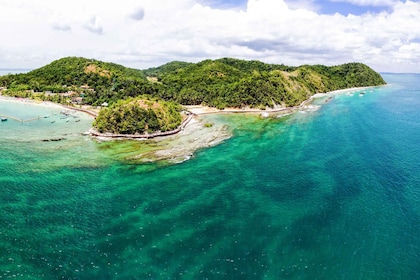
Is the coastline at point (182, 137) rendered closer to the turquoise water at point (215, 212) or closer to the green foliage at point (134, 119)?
the green foliage at point (134, 119)

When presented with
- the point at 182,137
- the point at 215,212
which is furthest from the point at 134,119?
the point at 215,212

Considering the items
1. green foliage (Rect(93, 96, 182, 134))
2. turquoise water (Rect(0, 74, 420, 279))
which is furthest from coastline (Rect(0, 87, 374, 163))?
turquoise water (Rect(0, 74, 420, 279))

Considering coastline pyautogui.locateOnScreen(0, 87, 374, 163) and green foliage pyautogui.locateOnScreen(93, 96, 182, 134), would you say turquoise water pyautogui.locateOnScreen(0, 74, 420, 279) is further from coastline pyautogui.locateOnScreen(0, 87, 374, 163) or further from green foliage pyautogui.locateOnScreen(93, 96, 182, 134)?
green foliage pyautogui.locateOnScreen(93, 96, 182, 134)

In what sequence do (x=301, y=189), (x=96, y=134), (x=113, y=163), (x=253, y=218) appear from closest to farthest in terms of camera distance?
(x=253, y=218) < (x=301, y=189) < (x=113, y=163) < (x=96, y=134)

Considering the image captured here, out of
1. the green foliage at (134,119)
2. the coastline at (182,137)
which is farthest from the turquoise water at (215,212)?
the green foliage at (134,119)

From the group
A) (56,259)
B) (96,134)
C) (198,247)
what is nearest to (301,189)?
(198,247)

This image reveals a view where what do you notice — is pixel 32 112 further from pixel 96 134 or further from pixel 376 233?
pixel 376 233

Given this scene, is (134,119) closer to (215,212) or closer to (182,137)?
(182,137)
